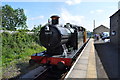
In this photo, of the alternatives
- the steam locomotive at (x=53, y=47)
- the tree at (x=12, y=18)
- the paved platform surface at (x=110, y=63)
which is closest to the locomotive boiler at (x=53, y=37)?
the steam locomotive at (x=53, y=47)

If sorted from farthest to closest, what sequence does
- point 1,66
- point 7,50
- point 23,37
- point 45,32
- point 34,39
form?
1. point 34,39
2. point 23,37
3. point 7,50
4. point 1,66
5. point 45,32

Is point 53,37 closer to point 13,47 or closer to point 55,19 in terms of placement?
point 55,19

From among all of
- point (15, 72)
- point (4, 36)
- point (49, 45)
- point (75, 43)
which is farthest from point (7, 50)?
point (75, 43)

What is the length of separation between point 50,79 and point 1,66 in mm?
3517

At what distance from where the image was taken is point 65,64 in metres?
5.33

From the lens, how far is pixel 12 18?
59.1 meters

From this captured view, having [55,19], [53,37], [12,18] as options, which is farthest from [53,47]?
[12,18]

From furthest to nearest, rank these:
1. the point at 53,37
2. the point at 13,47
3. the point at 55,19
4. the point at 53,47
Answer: the point at 13,47
the point at 55,19
the point at 53,47
the point at 53,37

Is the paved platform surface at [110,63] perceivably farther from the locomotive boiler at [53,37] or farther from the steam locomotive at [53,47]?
the locomotive boiler at [53,37]

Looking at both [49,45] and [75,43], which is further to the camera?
[75,43]

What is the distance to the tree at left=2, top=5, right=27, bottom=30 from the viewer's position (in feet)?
184

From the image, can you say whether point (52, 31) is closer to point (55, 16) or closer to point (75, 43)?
point (55, 16)

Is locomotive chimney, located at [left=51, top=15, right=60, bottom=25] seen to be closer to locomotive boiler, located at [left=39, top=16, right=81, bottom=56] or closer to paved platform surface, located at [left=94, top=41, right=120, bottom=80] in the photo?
locomotive boiler, located at [left=39, top=16, right=81, bottom=56]

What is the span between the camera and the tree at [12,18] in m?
56.2
